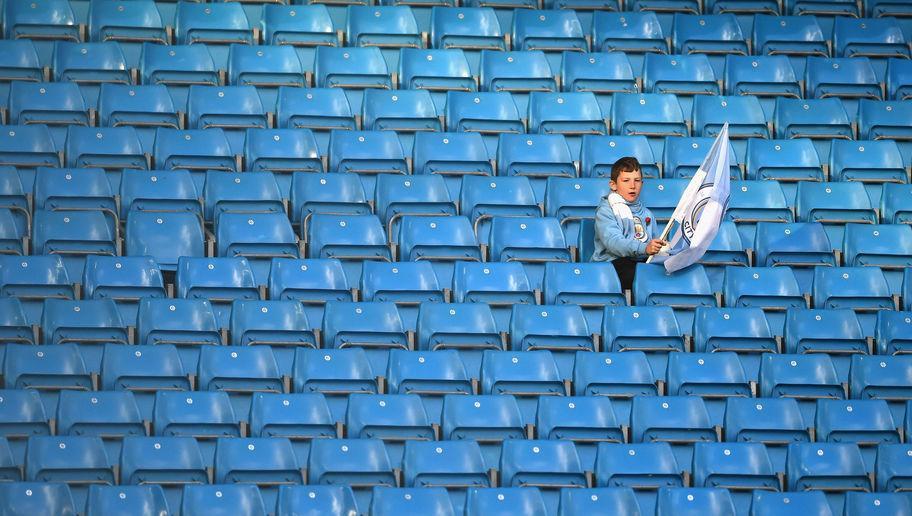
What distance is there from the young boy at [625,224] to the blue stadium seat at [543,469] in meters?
1.26

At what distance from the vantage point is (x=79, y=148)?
870cm

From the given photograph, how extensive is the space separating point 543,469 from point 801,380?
4.53 ft

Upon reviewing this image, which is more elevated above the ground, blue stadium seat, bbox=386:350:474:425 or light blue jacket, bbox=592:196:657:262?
light blue jacket, bbox=592:196:657:262

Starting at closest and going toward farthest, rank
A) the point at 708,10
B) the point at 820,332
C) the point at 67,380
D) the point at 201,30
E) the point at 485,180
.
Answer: the point at 67,380
the point at 820,332
the point at 485,180
the point at 201,30
the point at 708,10

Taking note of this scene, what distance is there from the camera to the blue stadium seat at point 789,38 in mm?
9953

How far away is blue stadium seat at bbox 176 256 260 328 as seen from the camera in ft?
26.2

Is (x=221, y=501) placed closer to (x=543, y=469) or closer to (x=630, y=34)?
(x=543, y=469)

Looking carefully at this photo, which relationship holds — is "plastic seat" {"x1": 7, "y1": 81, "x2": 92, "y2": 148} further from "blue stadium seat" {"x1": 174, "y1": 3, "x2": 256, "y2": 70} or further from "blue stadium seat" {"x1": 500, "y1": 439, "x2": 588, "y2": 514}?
"blue stadium seat" {"x1": 500, "y1": 439, "x2": 588, "y2": 514}

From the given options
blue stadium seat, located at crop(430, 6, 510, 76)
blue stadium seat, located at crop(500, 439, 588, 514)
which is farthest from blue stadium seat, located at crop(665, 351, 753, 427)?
blue stadium seat, located at crop(430, 6, 510, 76)

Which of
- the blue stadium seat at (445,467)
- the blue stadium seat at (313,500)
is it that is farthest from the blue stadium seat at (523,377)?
the blue stadium seat at (313,500)

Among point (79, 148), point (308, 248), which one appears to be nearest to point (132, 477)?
point (308, 248)

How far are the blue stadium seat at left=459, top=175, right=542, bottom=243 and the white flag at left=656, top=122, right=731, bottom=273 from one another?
758 millimetres

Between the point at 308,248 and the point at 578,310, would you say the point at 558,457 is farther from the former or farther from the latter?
the point at 308,248

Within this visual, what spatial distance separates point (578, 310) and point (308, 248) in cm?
134
